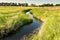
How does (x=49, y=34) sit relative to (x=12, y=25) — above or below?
above

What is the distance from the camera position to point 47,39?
1958 centimetres

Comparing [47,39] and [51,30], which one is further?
[51,30]

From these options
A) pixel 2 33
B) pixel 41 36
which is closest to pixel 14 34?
pixel 2 33

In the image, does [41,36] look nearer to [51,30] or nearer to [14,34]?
[51,30]

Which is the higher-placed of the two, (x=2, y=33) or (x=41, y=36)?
(x=41, y=36)

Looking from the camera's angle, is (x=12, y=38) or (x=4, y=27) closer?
(x=12, y=38)

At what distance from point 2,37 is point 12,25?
6678 mm

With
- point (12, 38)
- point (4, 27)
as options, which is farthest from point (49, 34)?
point (4, 27)

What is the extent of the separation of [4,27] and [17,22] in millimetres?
7846

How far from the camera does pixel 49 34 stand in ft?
66.1

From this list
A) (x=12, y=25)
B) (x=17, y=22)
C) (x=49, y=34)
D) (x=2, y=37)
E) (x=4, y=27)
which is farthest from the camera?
(x=17, y=22)

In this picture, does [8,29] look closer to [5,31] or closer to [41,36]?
[5,31]

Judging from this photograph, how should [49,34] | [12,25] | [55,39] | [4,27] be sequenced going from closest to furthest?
1. [55,39]
2. [49,34]
3. [4,27]
4. [12,25]

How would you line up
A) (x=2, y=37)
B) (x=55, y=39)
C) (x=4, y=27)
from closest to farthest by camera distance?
(x=55, y=39)
(x=2, y=37)
(x=4, y=27)
